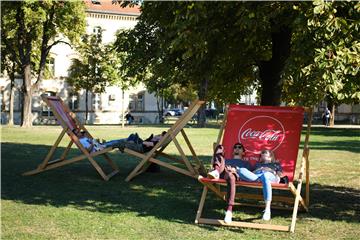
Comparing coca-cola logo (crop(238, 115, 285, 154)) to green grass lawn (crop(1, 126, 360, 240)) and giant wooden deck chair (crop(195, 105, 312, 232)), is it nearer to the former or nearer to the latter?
giant wooden deck chair (crop(195, 105, 312, 232))

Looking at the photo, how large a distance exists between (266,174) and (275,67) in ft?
14.1

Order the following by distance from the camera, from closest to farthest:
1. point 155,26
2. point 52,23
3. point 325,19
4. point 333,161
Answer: point 325,19 < point 155,26 < point 333,161 < point 52,23

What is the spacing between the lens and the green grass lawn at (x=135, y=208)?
19.7ft

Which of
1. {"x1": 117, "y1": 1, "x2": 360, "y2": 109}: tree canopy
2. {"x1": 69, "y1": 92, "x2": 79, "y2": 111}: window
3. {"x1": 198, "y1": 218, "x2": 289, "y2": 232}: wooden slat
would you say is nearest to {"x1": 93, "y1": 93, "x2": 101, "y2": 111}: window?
{"x1": 69, "y1": 92, "x2": 79, "y2": 111}: window

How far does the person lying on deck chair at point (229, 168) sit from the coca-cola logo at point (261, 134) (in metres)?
0.23

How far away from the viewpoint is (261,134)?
25.5 feet

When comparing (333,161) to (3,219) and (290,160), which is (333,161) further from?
(3,219)

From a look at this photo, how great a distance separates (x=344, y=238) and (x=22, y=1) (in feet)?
84.8

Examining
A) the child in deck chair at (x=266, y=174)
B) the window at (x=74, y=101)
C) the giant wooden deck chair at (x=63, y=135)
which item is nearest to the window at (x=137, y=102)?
the window at (x=74, y=101)

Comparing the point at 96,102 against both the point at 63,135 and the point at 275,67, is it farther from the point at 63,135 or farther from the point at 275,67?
the point at 275,67

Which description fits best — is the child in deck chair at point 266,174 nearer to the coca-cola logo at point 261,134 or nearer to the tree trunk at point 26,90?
the coca-cola logo at point 261,134

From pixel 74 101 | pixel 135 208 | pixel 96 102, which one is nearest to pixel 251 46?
pixel 135 208

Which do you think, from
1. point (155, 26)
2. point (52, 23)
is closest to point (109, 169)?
point (155, 26)

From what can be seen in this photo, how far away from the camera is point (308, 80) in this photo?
19.5 feet
